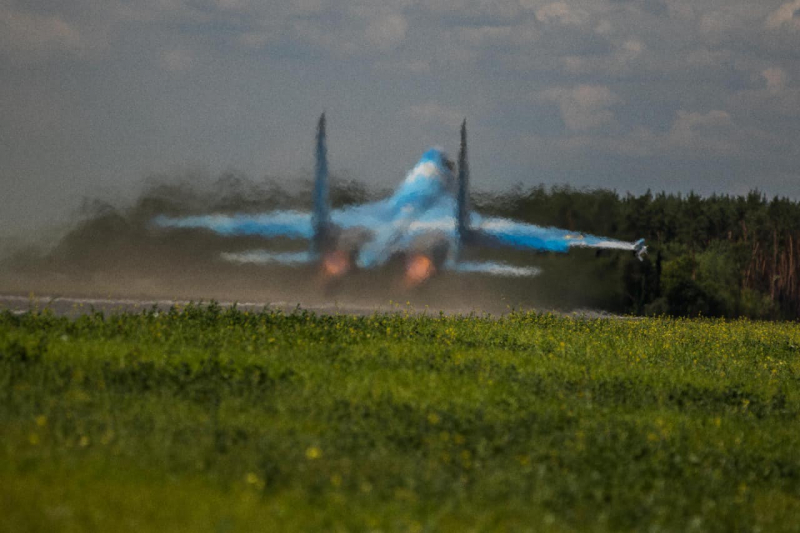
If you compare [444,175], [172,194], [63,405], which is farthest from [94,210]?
[63,405]

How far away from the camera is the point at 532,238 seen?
3972 cm

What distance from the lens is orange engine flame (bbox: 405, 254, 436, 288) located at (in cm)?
3772

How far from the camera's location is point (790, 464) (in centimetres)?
1324

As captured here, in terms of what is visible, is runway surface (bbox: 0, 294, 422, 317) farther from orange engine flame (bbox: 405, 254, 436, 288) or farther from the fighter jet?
orange engine flame (bbox: 405, 254, 436, 288)

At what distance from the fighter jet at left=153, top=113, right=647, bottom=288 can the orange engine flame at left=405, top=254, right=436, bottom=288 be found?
0.12ft

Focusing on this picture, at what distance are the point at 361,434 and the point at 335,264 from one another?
24.4 m

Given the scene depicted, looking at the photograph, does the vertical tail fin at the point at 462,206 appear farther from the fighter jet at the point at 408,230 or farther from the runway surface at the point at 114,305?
the runway surface at the point at 114,305

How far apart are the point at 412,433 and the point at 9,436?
13.5 ft

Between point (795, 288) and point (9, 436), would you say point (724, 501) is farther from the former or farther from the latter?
point (795, 288)

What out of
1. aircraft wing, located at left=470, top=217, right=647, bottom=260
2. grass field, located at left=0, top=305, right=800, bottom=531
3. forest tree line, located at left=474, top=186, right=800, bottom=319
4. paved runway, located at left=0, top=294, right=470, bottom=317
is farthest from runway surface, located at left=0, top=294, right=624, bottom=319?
forest tree line, located at left=474, top=186, right=800, bottom=319

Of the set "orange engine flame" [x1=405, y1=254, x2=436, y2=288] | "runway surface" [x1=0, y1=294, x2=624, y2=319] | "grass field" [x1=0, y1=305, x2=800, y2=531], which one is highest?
"orange engine flame" [x1=405, y1=254, x2=436, y2=288]

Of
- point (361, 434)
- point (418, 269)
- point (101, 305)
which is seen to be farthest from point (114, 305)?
point (361, 434)

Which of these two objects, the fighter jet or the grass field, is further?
the fighter jet

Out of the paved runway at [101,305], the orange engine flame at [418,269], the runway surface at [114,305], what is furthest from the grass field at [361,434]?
the orange engine flame at [418,269]
